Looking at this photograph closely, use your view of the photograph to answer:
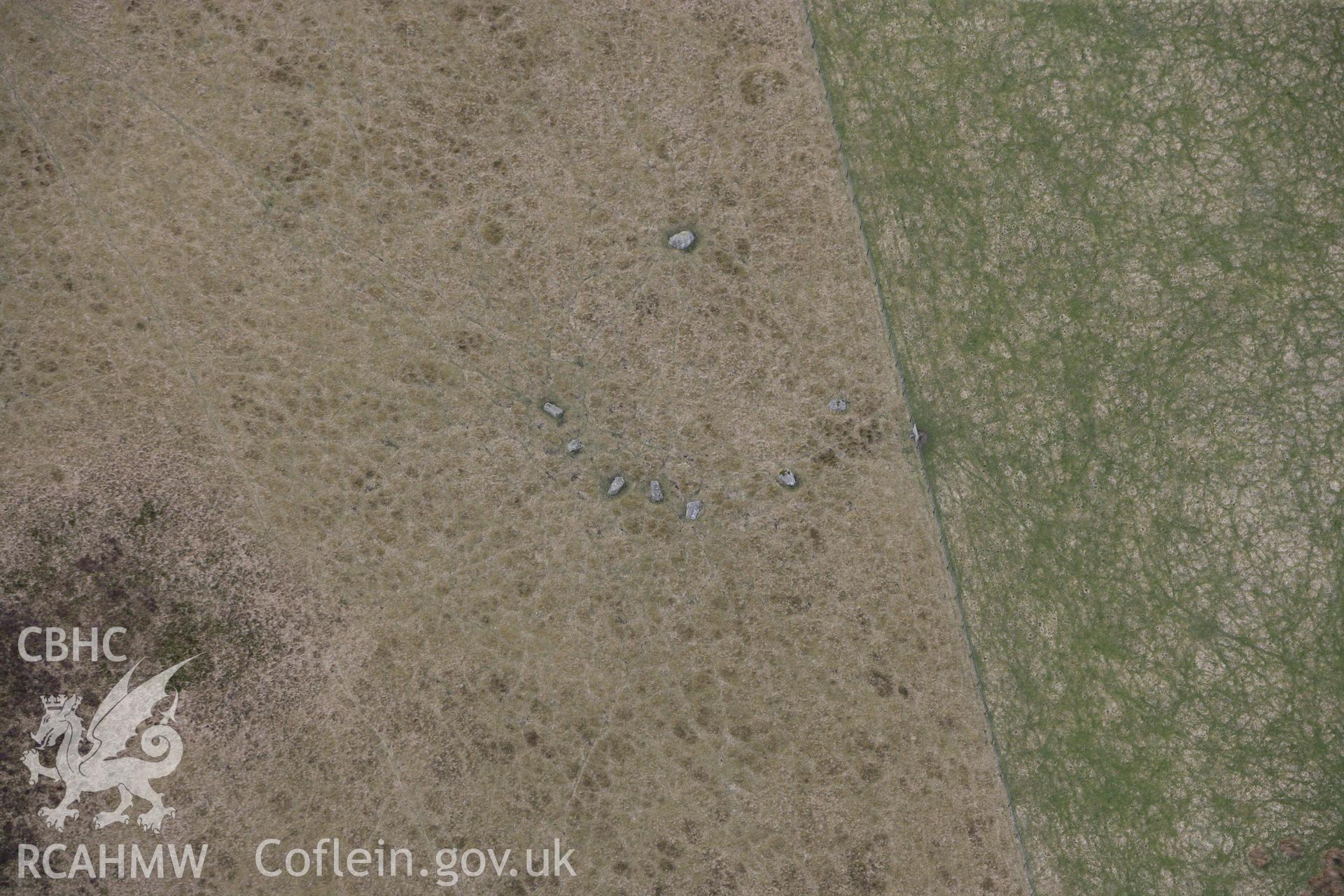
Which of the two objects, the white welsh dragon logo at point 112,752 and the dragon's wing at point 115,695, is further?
the dragon's wing at point 115,695

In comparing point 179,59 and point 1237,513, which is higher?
point 179,59

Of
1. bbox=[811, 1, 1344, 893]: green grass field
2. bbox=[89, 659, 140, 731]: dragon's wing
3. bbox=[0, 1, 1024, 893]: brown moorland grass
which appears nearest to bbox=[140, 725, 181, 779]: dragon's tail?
bbox=[0, 1, 1024, 893]: brown moorland grass

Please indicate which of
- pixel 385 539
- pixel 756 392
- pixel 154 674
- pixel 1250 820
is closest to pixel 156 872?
pixel 154 674

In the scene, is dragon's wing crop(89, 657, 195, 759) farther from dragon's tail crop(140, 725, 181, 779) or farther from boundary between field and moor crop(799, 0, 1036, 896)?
boundary between field and moor crop(799, 0, 1036, 896)

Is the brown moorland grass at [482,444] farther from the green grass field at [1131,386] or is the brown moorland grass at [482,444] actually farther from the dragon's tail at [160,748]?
the green grass field at [1131,386]

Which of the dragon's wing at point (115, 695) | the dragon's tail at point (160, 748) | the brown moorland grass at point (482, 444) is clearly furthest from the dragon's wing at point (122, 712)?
the brown moorland grass at point (482, 444)

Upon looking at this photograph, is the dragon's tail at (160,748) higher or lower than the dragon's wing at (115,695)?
lower

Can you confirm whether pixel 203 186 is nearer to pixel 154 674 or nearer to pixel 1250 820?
pixel 154 674
